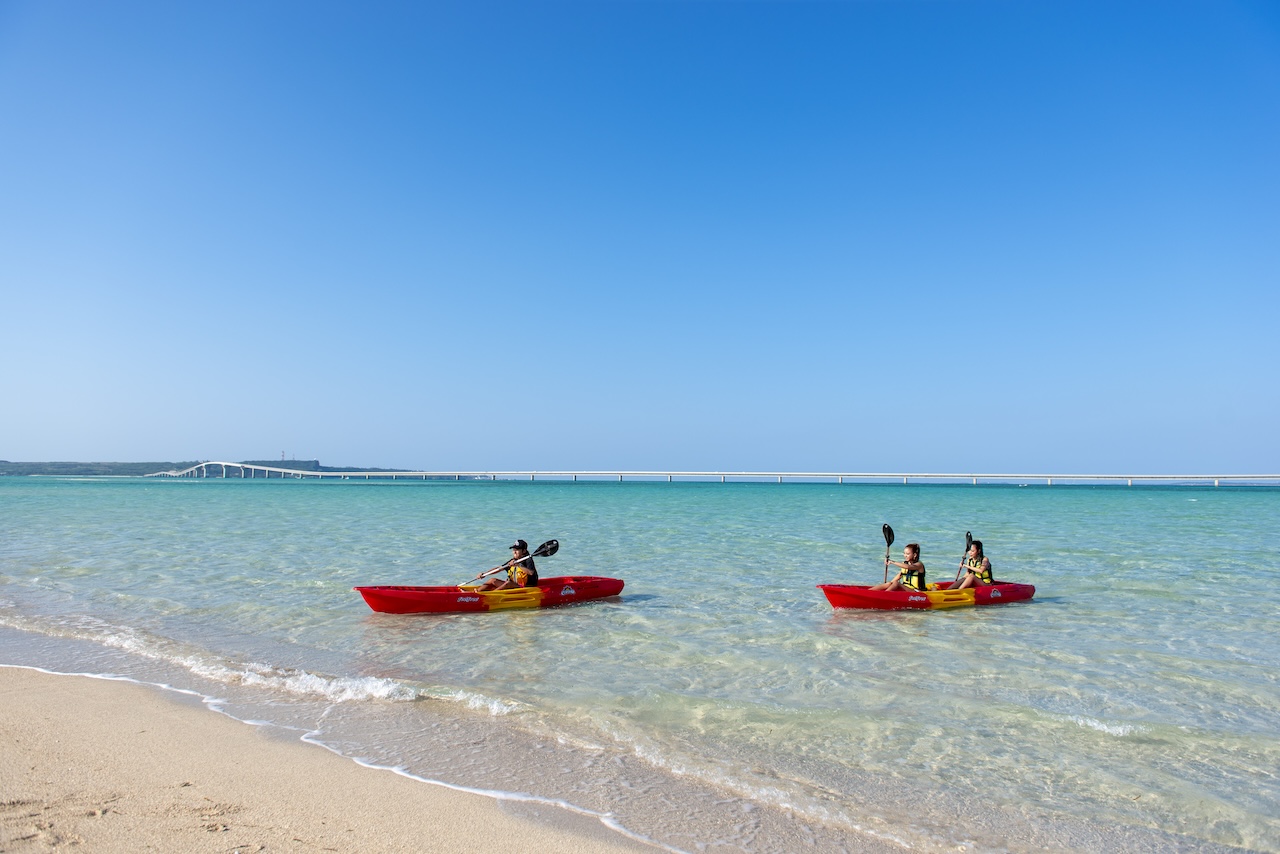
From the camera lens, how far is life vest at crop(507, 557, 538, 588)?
45.2 feet

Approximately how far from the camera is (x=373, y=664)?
9570 millimetres

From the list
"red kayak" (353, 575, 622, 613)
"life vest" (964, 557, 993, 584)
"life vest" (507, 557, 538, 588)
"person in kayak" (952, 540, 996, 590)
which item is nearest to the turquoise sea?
"red kayak" (353, 575, 622, 613)

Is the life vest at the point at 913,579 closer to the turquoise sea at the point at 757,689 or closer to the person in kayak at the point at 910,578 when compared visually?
the person in kayak at the point at 910,578

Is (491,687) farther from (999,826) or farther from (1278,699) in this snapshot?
(1278,699)

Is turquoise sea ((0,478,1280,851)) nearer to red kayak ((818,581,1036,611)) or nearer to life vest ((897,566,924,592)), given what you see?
red kayak ((818,581,1036,611))

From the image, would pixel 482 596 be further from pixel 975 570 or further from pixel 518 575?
pixel 975 570

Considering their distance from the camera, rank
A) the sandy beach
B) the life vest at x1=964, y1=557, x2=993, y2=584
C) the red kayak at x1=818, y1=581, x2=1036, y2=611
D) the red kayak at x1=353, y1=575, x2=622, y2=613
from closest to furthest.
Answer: the sandy beach
the red kayak at x1=353, y1=575, x2=622, y2=613
the red kayak at x1=818, y1=581, x2=1036, y2=611
the life vest at x1=964, y1=557, x2=993, y2=584

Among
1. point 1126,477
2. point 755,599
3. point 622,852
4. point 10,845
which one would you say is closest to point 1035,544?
point 755,599

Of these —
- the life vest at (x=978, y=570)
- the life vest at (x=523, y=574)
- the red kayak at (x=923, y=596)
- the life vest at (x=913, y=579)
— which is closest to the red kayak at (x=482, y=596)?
the life vest at (x=523, y=574)

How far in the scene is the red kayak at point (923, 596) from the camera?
13172mm

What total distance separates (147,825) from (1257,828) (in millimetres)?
7004

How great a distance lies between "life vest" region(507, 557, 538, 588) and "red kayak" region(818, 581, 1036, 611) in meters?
4.93

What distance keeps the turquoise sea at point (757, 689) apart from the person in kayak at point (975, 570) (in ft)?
1.97

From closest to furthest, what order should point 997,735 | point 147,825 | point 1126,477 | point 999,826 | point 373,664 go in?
point 147,825 < point 999,826 < point 997,735 < point 373,664 < point 1126,477
